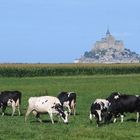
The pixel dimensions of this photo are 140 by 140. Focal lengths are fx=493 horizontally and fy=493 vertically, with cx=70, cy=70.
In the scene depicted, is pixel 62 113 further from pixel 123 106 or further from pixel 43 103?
pixel 123 106

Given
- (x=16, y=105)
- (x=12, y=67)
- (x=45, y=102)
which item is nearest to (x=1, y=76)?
(x=12, y=67)

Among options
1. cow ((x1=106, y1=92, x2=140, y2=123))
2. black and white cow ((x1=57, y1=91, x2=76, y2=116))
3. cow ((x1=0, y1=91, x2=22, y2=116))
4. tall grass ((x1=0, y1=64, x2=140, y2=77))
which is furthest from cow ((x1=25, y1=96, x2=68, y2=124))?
tall grass ((x1=0, y1=64, x2=140, y2=77))

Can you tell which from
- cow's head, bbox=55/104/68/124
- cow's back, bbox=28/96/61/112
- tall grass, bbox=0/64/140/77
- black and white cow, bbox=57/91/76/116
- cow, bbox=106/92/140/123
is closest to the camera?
cow's head, bbox=55/104/68/124

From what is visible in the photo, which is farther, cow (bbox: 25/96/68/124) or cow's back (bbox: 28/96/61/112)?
cow's back (bbox: 28/96/61/112)

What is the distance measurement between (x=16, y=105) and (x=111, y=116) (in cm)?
681

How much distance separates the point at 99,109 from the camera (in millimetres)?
23094

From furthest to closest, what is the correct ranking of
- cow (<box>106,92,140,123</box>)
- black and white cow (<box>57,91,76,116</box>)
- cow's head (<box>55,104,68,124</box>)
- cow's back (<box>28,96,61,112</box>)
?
1. black and white cow (<box>57,91,76,116</box>)
2. cow (<box>106,92,140,123</box>)
3. cow's back (<box>28,96,61,112</box>)
4. cow's head (<box>55,104,68,124</box>)

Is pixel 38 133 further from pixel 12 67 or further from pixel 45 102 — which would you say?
pixel 12 67

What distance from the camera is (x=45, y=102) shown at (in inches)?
930

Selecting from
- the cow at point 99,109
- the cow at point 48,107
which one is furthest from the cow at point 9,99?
the cow at point 99,109

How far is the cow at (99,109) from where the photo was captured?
905 inches

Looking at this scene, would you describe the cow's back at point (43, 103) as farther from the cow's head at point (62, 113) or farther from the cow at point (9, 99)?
the cow at point (9, 99)

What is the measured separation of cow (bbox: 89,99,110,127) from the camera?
75.4 ft

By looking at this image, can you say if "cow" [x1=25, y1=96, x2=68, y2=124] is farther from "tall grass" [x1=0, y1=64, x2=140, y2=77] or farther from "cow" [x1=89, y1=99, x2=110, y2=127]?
"tall grass" [x1=0, y1=64, x2=140, y2=77]
